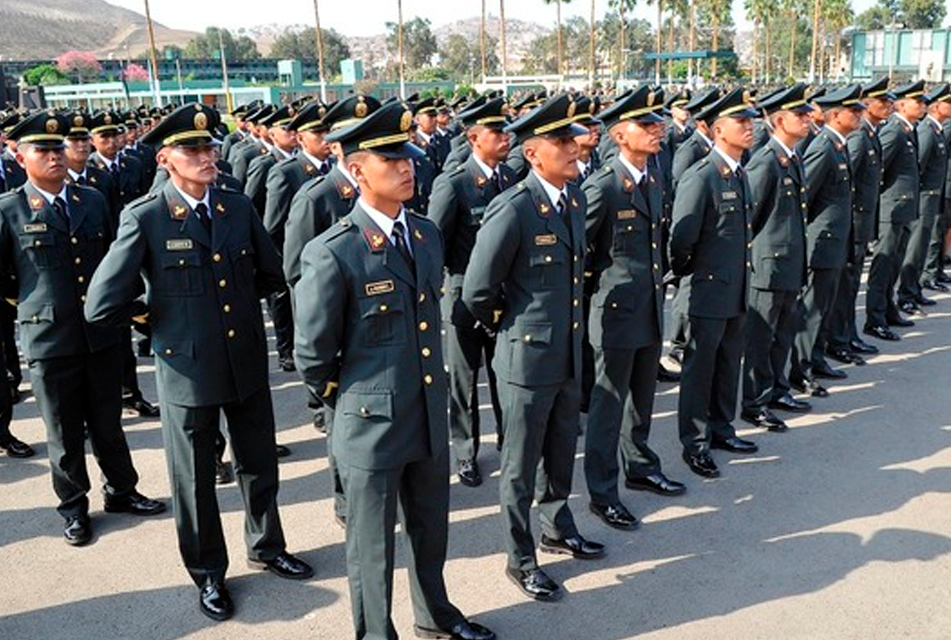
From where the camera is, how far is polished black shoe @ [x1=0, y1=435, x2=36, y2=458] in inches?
231

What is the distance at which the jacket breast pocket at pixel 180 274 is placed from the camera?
3.72m

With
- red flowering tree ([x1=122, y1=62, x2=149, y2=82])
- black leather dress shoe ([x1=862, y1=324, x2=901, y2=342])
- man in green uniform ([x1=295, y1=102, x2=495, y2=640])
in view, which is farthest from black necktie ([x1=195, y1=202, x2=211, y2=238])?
red flowering tree ([x1=122, y1=62, x2=149, y2=82])

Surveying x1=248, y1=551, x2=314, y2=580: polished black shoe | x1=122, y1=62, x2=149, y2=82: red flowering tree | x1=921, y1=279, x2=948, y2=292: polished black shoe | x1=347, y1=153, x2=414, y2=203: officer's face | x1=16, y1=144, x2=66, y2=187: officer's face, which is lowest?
x1=248, y1=551, x2=314, y2=580: polished black shoe

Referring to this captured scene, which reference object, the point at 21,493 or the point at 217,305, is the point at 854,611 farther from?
the point at 21,493

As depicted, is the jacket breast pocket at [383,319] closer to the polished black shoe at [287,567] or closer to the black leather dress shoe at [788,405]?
the polished black shoe at [287,567]

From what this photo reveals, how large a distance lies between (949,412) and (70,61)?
389 feet

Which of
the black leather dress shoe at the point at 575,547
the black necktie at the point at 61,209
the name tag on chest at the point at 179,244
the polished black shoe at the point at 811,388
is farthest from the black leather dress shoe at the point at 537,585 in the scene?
the polished black shoe at the point at 811,388

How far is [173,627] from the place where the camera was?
384 centimetres

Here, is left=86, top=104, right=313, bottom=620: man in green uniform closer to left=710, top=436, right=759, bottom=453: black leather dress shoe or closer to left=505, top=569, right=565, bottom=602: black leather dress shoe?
left=505, top=569, right=565, bottom=602: black leather dress shoe

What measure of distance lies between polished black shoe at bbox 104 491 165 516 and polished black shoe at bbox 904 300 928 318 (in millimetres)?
7753

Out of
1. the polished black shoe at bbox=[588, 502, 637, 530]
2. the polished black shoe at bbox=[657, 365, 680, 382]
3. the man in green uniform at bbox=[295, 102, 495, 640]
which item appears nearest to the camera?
the man in green uniform at bbox=[295, 102, 495, 640]

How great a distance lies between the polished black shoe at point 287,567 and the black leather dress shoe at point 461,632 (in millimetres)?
832

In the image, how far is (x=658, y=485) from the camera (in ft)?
16.5

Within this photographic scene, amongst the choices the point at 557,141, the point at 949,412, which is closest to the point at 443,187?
the point at 557,141
